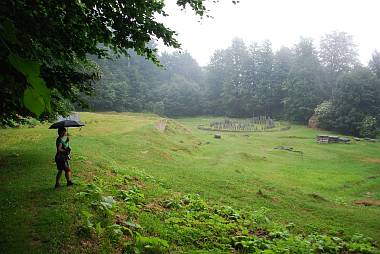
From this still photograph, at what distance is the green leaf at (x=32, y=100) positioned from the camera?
4.24ft

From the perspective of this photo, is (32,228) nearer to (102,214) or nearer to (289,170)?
(102,214)

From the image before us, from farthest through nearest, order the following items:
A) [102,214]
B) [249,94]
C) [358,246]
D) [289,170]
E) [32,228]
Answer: [249,94], [289,170], [358,246], [102,214], [32,228]

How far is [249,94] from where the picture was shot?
A: 73.6m

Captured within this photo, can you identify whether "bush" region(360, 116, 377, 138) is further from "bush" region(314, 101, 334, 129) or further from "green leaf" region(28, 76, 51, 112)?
"green leaf" region(28, 76, 51, 112)

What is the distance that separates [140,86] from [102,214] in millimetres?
68294

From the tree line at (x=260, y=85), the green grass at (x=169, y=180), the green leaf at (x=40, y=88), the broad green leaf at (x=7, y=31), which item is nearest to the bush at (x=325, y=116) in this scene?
the tree line at (x=260, y=85)

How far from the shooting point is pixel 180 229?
28.3 ft

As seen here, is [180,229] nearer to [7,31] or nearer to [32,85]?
[7,31]

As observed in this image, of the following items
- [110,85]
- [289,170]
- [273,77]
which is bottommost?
[289,170]

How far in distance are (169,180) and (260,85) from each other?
6054 cm

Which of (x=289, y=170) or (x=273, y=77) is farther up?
(x=273, y=77)

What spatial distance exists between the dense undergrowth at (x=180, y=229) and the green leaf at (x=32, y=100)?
6167 millimetres

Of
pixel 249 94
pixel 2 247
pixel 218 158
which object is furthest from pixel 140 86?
pixel 2 247

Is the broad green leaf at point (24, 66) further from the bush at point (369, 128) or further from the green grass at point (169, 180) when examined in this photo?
the bush at point (369, 128)
